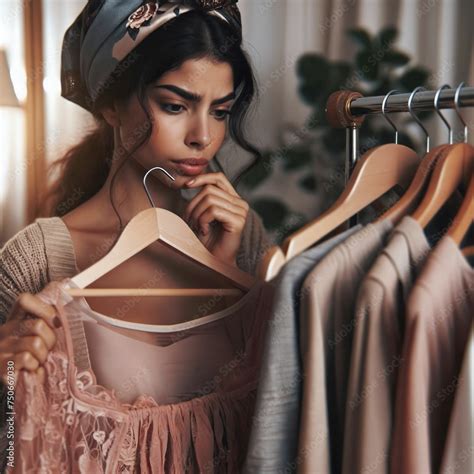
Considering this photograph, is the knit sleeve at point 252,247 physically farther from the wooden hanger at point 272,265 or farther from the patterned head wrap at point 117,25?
the wooden hanger at point 272,265

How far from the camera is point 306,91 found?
174 centimetres

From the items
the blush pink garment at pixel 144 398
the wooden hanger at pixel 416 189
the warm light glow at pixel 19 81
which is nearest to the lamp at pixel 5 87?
the warm light glow at pixel 19 81

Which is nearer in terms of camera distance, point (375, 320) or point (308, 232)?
point (375, 320)

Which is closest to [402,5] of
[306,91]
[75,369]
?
[306,91]

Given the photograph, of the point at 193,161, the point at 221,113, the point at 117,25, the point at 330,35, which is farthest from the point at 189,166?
the point at 330,35

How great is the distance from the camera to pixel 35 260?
1.14m

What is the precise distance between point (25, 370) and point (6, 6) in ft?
4.65

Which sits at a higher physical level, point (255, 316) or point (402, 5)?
point (402, 5)

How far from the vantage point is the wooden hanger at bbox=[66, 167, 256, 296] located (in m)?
0.82

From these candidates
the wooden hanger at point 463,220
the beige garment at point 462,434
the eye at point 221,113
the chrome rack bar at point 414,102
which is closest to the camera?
the beige garment at point 462,434

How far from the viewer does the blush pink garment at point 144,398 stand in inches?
30.8

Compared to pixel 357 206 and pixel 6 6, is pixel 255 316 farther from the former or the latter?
pixel 6 6

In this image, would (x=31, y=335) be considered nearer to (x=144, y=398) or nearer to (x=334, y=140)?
(x=144, y=398)

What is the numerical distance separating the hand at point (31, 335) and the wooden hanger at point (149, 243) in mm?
41
